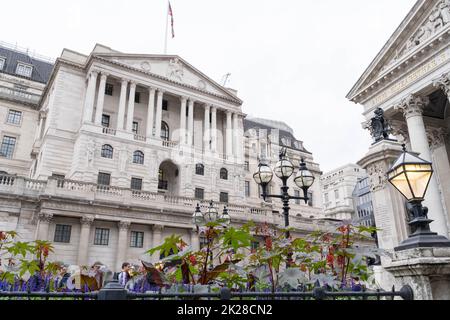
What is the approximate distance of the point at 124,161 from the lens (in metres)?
34.6

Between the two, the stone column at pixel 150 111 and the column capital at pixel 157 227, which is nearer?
the column capital at pixel 157 227

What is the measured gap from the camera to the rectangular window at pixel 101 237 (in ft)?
90.8

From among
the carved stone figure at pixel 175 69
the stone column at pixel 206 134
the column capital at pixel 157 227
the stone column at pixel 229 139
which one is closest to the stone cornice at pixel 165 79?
the carved stone figure at pixel 175 69

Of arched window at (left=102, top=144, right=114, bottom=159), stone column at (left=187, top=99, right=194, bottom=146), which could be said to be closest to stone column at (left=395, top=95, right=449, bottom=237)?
stone column at (left=187, top=99, right=194, bottom=146)

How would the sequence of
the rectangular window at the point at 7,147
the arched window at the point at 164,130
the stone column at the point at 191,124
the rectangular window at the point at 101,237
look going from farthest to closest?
the rectangular window at the point at 7,147 → the arched window at the point at 164,130 → the stone column at the point at 191,124 → the rectangular window at the point at 101,237

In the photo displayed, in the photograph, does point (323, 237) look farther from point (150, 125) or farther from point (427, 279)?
point (150, 125)

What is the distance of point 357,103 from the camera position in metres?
22.1

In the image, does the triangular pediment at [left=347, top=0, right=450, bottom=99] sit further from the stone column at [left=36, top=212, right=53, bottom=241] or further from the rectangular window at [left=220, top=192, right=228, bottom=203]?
the stone column at [left=36, top=212, right=53, bottom=241]

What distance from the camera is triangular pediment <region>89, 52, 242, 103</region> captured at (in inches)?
1512

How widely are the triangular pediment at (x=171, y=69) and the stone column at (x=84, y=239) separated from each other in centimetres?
1859

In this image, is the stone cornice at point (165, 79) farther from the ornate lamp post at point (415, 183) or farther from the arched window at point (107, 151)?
the ornate lamp post at point (415, 183)

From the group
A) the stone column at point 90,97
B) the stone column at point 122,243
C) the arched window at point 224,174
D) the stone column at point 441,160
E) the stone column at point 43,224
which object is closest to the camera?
the stone column at point 441,160

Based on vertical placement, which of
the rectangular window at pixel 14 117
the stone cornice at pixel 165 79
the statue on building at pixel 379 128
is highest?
the stone cornice at pixel 165 79

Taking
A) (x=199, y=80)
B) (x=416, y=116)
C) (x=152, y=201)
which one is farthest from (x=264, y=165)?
(x=199, y=80)
